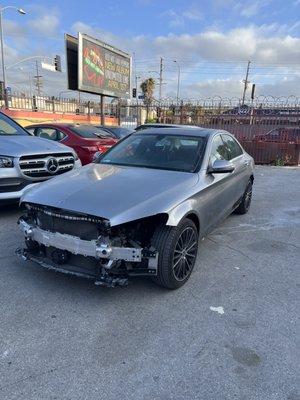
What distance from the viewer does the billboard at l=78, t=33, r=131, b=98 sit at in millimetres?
15570

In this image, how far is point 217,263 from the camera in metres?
4.41

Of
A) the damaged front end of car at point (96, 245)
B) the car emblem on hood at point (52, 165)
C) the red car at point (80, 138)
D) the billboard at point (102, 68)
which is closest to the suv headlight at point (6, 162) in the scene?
the car emblem on hood at point (52, 165)

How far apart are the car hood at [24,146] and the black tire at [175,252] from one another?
319 cm

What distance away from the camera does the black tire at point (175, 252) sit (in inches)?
131

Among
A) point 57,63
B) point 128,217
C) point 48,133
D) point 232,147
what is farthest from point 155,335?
point 57,63

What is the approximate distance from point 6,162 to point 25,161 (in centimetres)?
28

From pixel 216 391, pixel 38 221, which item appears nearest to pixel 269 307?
pixel 216 391

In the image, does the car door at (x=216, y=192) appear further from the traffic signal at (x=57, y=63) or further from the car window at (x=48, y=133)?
the traffic signal at (x=57, y=63)

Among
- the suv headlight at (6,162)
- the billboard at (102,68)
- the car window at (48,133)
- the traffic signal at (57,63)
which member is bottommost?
the suv headlight at (6,162)

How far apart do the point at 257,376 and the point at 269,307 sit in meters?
1.02

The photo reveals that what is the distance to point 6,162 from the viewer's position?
5438mm

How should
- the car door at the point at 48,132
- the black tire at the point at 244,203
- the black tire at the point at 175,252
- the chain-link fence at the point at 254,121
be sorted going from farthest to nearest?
the chain-link fence at the point at 254,121, the car door at the point at 48,132, the black tire at the point at 244,203, the black tire at the point at 175,252

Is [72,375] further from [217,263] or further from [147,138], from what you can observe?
[147,138]

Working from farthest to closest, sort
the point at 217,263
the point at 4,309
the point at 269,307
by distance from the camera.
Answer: the point at 217,263, the point at 269,307, the point at 4,309
